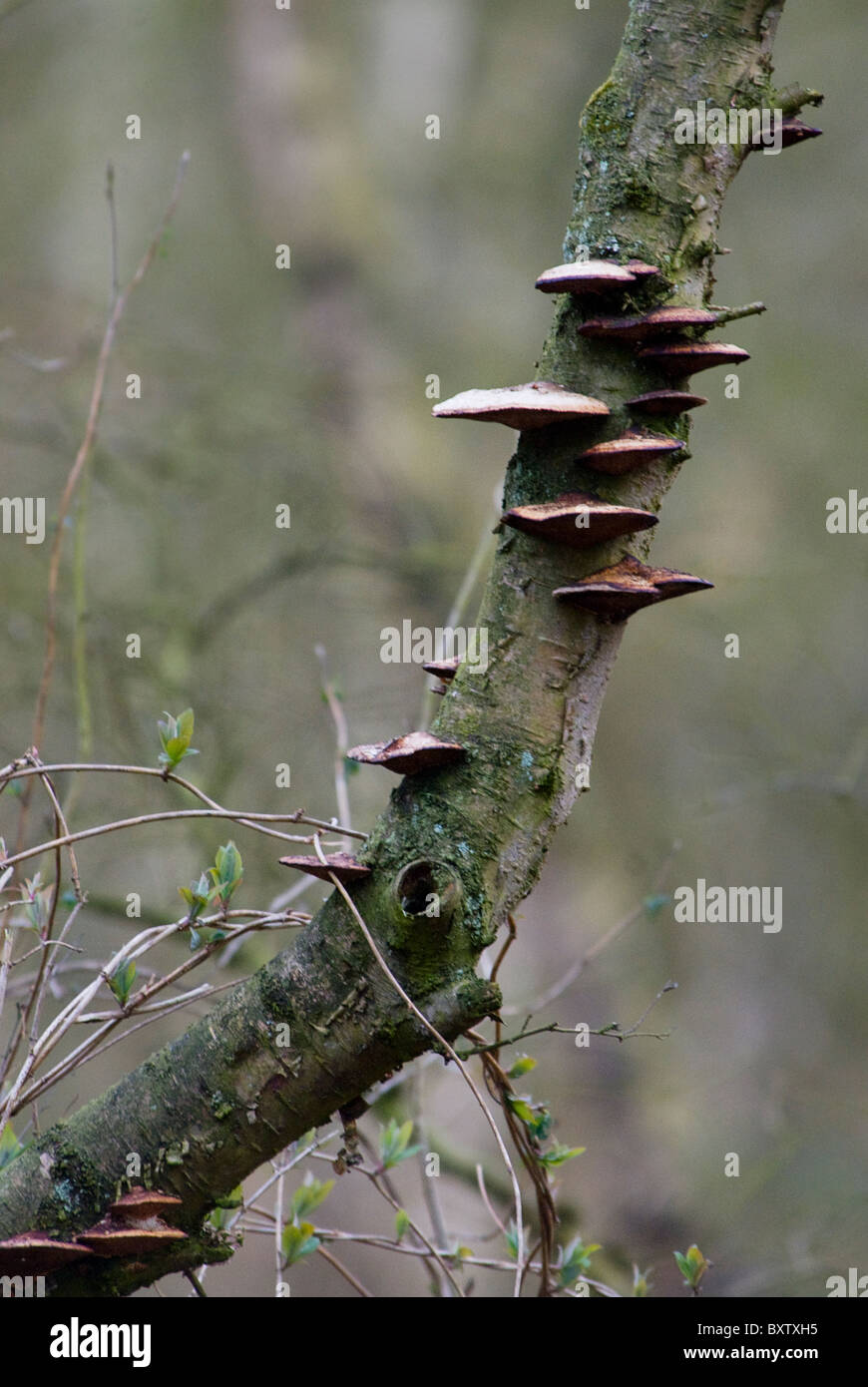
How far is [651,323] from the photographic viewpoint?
1.29m

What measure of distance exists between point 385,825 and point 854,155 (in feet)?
20.2

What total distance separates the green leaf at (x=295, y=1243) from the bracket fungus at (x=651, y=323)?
127 centimetres

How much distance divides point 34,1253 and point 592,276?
130 cm

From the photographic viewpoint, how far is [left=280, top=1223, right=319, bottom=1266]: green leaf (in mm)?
1591

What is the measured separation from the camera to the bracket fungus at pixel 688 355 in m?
1.30

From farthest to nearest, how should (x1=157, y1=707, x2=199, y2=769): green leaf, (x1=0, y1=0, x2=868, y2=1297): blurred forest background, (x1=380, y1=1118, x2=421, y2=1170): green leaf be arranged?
(x1=0, y1=0, x2=868, y2=1297): blurred forest background, (x1=380, y1=1118, x2=421, y2=1170): green leaf, (x1=157, y1=707, x2=199, y2=769): green leaf

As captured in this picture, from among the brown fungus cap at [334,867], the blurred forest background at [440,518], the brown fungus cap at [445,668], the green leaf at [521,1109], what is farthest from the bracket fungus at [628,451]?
the blurred forest background at [440,518]

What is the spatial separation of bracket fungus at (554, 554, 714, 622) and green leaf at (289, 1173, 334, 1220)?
3.12 feet

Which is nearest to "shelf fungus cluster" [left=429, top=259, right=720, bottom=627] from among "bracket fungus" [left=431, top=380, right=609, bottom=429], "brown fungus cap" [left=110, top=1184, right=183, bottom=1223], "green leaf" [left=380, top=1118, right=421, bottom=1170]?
"bracket fungus" [left=431, top=380, right=609, bottom=429]

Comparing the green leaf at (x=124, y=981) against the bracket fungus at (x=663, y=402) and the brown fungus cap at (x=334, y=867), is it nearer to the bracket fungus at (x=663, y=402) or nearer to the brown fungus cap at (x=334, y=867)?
the brown fungus cap at (x=334, y=867)

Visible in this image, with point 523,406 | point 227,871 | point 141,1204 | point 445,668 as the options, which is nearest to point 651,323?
point 523,406

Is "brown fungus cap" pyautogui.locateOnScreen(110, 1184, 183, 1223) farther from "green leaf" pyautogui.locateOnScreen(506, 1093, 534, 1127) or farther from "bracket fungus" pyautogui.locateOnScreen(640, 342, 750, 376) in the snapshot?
"bracket fungus" pyautogui.locateOnScreen(640, 342, 750, 376)

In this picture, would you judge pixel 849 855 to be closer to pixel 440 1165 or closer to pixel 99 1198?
pixel 440 1165

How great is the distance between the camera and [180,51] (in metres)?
6.44
